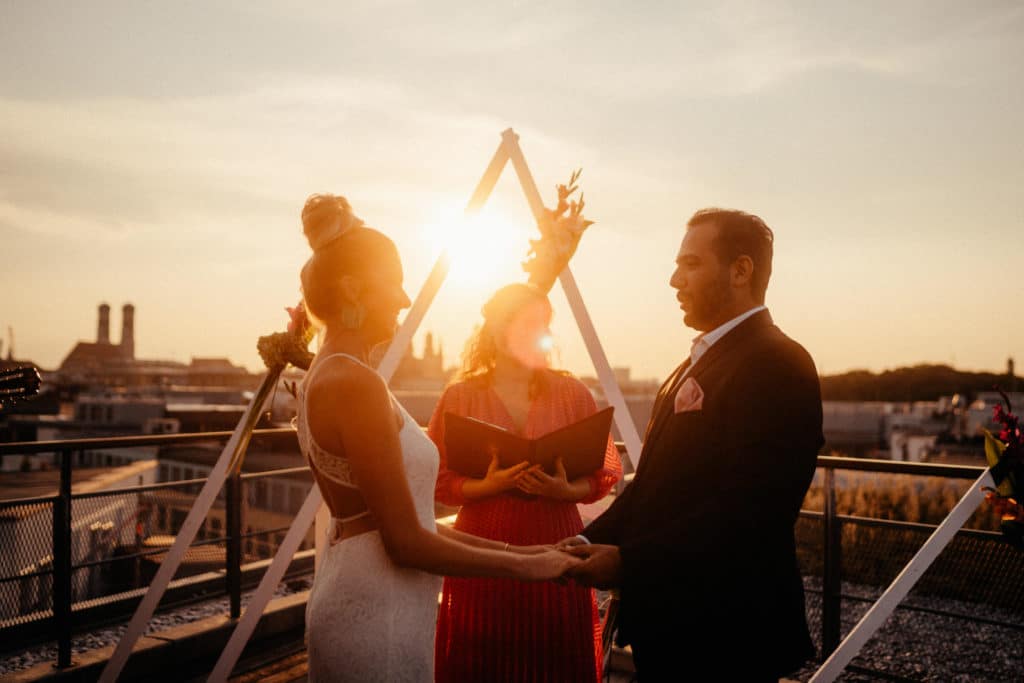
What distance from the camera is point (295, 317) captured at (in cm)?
245

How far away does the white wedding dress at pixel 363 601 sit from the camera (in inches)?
62.8

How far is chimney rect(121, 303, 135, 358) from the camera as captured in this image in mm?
141125

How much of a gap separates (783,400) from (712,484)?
242 mm

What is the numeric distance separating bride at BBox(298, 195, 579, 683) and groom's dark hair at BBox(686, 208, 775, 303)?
2.59 ft

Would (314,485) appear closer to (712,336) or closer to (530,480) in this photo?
(530,480)

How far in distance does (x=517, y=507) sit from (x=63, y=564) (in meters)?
2.48

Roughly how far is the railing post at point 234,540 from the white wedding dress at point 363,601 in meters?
3.07

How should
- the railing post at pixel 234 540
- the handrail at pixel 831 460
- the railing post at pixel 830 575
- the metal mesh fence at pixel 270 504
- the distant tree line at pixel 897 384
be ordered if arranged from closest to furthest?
1. the handrail at pixel 831 460
2. the railing post at pixel 830 575
3. the railing post at pixel 234 540
4. the metal mesh fence at pixel 270 504
5. the distant tree line at pixel 897 384

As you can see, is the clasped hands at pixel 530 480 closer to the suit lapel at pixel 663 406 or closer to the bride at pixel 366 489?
the suit lapel at pixel 663 406

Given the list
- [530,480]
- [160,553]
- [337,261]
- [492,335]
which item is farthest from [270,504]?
[337,261]

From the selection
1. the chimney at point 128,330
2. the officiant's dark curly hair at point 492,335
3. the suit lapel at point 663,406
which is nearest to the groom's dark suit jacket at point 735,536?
the suit lapel at point 663,406

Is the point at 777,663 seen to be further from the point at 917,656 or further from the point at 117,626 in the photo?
the point at 917,656

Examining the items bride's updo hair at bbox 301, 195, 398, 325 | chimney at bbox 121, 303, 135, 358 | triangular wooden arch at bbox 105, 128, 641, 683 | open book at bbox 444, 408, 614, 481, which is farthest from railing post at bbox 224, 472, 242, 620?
chimney at bbox 121, 303, 135, 358

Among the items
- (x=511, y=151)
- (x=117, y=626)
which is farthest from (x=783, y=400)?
(x=117, y=626)
